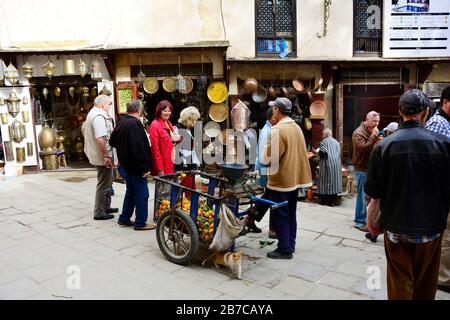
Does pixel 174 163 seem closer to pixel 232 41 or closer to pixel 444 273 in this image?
pixel 444 273

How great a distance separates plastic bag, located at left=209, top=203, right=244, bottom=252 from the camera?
404cm

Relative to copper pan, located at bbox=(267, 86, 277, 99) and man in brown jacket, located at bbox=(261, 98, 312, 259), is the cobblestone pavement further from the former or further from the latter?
copper pan, located at bbox=(267, 86, 277, 99)

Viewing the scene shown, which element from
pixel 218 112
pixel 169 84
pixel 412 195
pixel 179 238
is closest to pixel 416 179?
pixel 412 195

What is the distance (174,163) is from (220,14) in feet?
17.1

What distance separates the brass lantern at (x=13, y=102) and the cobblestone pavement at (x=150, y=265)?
4377 millimetres

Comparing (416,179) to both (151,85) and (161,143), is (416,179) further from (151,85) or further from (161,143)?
(151,85)

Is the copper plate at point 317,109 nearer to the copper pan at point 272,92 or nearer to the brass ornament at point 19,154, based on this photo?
the copper pan at point 272,92

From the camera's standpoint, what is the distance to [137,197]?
18.2 feet

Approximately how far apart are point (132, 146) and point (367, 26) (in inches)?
305

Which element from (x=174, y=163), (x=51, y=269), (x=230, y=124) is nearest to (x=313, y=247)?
(x=174, y=163)

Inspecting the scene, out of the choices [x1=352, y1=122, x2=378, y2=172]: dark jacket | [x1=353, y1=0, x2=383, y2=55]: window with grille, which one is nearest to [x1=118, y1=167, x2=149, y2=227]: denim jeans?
[x1=352, y1=122, x2=378, y2=172]: dark jacket

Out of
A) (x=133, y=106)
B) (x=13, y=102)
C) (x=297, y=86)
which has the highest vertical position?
(x=297, y=86)

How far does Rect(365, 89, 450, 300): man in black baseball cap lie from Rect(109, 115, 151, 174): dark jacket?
325cm

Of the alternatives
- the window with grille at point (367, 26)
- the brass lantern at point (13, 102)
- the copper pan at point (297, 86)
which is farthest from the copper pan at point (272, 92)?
the brass lantern at point (13, 102)
